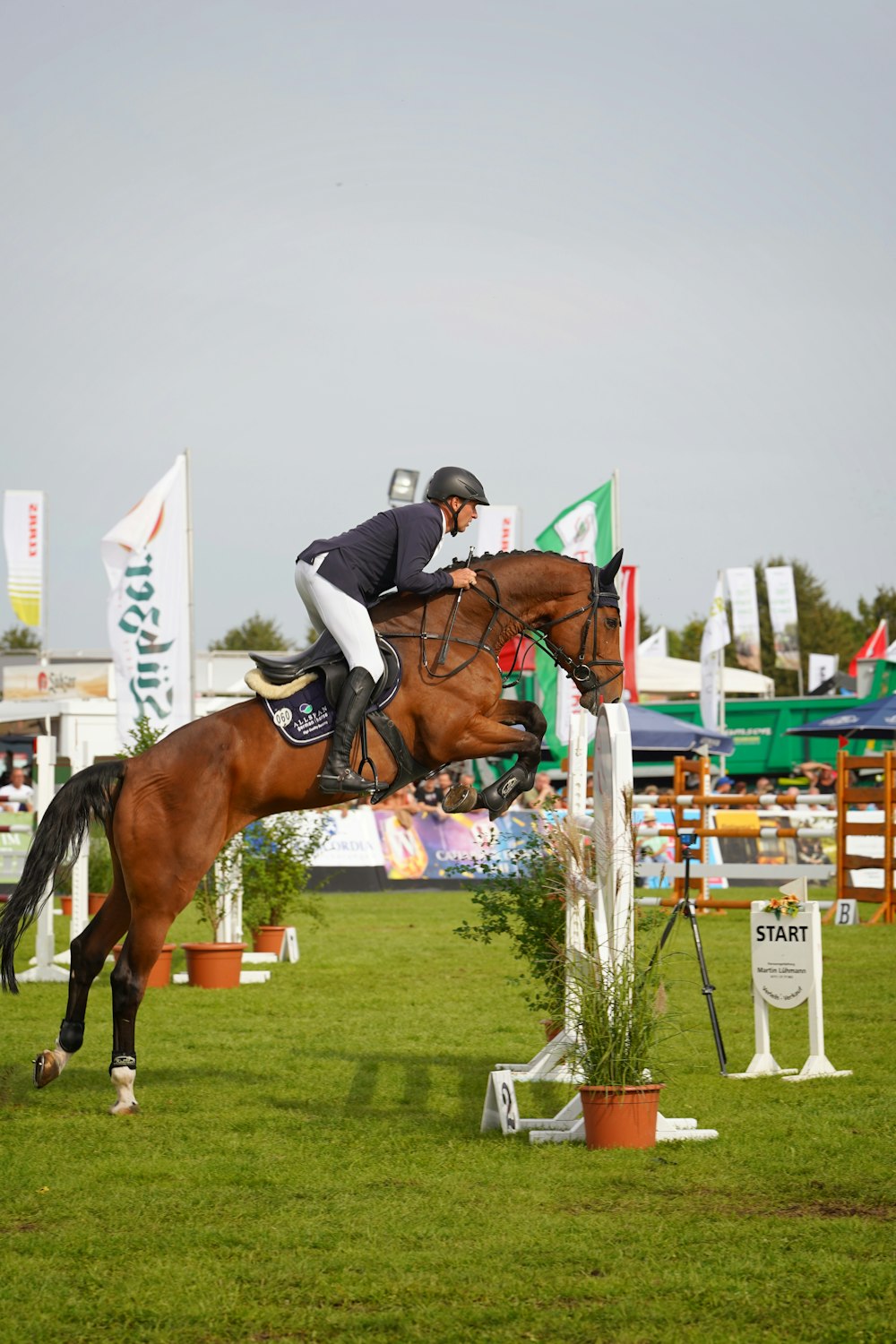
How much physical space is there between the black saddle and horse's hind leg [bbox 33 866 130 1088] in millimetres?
1174

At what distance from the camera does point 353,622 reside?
6246 millimetres

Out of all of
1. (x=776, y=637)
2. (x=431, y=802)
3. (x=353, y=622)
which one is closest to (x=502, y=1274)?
(x=353, y=622)

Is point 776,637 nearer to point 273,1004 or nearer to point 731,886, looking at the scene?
point 731,886

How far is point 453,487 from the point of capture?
21.1ft

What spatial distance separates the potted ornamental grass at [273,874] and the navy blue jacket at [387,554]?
5.65m

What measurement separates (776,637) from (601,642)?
1440 inches

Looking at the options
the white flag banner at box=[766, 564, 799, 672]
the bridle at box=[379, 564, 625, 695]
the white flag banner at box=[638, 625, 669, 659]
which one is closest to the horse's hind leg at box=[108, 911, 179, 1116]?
the bridle at box=[379, 564, 625, 695]

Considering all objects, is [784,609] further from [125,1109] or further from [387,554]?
[125,1109]

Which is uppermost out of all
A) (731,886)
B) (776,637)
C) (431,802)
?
(776,637)

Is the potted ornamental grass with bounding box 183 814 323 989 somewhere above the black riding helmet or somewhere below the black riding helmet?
below

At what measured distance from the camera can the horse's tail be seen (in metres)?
6.58

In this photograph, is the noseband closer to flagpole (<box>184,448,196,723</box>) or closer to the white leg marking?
the white leg marking

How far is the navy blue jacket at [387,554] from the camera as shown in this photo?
6.24 metres

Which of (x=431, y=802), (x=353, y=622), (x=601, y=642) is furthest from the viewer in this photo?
(x=431, y=802)
